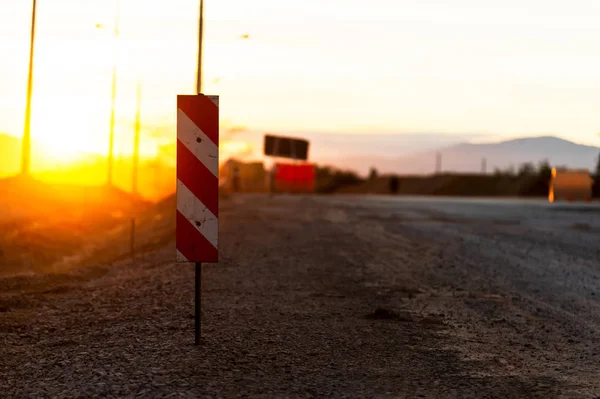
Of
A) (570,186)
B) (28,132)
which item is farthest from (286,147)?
(28,132)

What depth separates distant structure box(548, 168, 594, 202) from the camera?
6016 cm

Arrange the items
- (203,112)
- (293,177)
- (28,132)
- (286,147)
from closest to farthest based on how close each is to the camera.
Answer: (203,112) → (28,132) → (286,147) → (293,177)

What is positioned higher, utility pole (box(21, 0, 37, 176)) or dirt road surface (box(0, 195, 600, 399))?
utility pole (box(21, 0, 37, 176))

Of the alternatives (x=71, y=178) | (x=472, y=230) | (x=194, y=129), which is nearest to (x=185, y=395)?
(x=194, y=129)

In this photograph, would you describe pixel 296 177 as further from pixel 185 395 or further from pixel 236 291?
pixel 185 395

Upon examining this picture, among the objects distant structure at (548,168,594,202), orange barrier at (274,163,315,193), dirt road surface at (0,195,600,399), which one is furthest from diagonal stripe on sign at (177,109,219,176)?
orange barrier at (274,163,315,193)

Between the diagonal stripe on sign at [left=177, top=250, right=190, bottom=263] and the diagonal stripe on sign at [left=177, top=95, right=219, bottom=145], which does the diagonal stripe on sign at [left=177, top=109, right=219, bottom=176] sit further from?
the diagonal stripe on sign at [left=177, top=250, right=190, bottom=263]

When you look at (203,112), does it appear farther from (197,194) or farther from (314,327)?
(314,327)

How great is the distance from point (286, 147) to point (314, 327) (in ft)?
236

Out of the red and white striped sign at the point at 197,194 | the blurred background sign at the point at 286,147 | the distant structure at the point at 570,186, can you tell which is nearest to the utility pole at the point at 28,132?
the red and white striped sign at the point at 197,194

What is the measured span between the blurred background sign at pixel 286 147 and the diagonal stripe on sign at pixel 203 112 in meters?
71.7

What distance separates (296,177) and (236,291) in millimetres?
72512

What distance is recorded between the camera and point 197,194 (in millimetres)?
8156

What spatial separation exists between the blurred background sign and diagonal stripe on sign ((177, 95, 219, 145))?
71.7m
